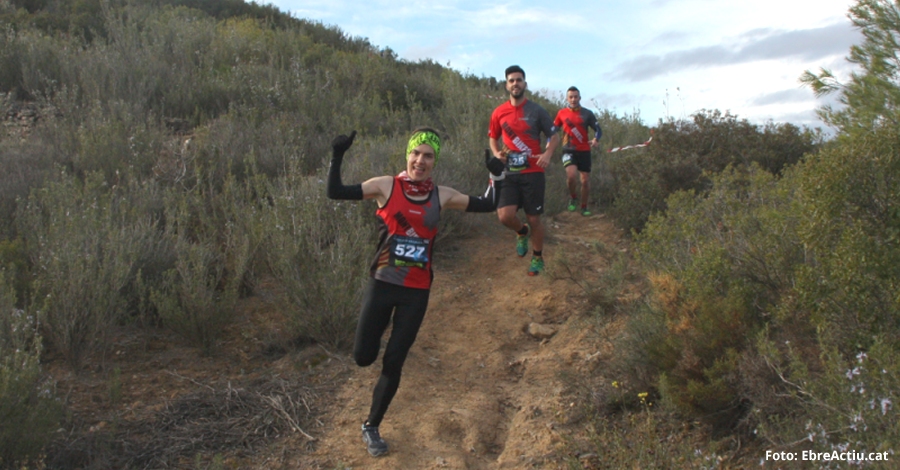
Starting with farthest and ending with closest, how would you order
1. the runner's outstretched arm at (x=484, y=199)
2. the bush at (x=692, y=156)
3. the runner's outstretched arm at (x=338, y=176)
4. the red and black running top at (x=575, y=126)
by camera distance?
1. the red and black running top at (x=575, y=126)
2. the bush at (x=692, y=156)
3. the runner's outstretched arm at (x=484, y=199)
4. the runner's outstretched arm at (x=338, y=176)

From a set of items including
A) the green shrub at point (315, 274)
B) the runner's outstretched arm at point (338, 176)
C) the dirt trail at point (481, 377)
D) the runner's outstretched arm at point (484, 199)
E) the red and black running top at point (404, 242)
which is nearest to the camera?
the runner's outstretched arm at point (338, 176)

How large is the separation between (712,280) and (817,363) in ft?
2.53

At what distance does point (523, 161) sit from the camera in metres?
7.02

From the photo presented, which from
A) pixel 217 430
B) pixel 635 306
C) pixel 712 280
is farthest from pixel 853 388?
pixel 217 430

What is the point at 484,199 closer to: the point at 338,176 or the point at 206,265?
the point at 338,176

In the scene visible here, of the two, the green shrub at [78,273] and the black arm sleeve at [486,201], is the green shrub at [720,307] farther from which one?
the green shrub at [78,273]

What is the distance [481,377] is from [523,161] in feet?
8.24

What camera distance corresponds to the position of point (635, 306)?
5.25 metres

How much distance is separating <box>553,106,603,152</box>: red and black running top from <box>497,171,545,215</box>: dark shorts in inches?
117

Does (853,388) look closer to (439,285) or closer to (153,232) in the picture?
(439,285)

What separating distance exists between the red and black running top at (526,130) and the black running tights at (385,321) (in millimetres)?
3264

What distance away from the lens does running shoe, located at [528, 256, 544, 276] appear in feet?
23.6

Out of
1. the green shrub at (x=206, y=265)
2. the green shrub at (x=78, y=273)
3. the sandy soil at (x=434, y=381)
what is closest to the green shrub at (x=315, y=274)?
the sandy soil at (x=434, y=381)

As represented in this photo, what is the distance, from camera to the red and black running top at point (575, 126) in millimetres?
9883
